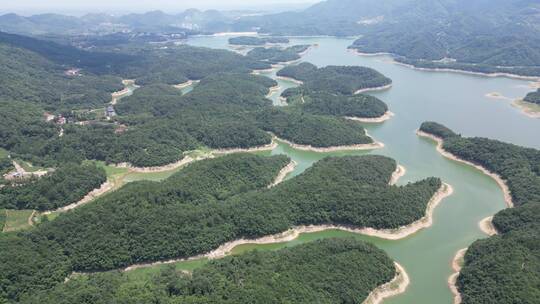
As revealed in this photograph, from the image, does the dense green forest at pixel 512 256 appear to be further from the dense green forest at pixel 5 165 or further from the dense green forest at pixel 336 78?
the dense green forest at pixel 5 165

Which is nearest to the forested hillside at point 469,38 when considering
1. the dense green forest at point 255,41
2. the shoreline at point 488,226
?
the dense green forest at point 255,41

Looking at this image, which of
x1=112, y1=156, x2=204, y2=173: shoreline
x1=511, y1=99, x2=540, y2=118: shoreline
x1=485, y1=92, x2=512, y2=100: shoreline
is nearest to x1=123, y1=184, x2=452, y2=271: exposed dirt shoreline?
x1=112, y1=156, x2=204, y2=173: shoreline

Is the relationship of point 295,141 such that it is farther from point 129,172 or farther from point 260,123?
point 129,172

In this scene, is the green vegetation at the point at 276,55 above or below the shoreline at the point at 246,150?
above

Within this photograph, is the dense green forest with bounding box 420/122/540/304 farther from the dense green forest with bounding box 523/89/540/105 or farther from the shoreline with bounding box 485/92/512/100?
the shoreline with bounding box 485/92/512/100

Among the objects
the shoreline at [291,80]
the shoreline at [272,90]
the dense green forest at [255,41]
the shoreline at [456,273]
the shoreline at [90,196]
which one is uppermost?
the dense green forest at [255,41]

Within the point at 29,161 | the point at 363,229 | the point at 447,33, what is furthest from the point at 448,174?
the point at 447,33

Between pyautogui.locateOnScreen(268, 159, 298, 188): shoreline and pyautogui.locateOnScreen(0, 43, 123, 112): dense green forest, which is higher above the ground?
pyautogui.locateOnScreen(0, 43, 123, 112): dense green forest
